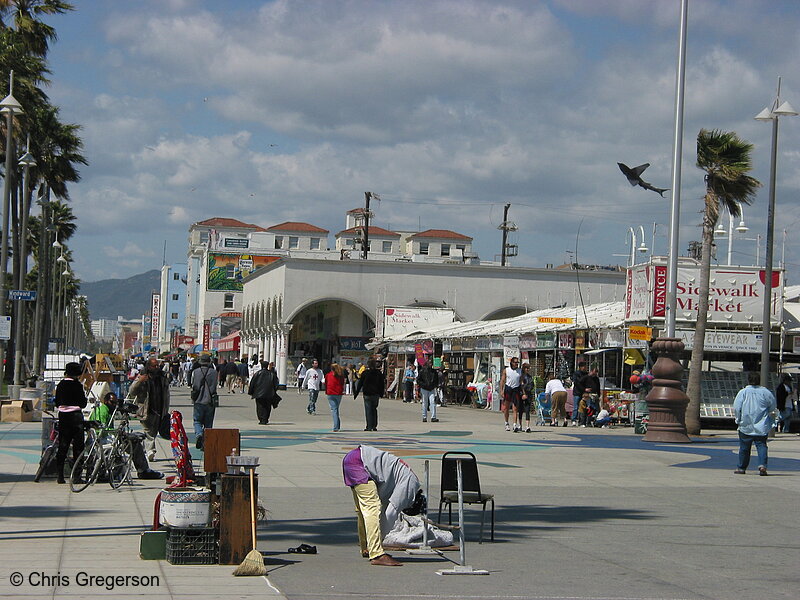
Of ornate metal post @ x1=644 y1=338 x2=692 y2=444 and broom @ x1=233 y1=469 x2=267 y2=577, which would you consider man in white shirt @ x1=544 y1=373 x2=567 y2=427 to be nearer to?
ornate metal post @ x1=644 y1=338 x2=692 y2=444

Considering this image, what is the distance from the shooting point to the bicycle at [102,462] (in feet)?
44.9

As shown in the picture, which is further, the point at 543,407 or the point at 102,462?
the point at 543,407

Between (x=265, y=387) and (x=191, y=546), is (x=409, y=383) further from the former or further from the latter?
(x=191, y=546)

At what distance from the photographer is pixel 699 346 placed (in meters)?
26.6

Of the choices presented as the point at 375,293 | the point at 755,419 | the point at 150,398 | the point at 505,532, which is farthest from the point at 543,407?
the point at 375,293

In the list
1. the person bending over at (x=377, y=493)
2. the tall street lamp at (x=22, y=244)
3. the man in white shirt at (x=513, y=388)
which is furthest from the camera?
the tall street lamp at (x=22, y=244)

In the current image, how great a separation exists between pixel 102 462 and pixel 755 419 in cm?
992

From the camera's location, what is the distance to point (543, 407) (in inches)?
1192

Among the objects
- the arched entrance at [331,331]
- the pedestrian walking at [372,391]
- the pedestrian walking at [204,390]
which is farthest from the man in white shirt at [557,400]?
the arched entrance at [331,331]

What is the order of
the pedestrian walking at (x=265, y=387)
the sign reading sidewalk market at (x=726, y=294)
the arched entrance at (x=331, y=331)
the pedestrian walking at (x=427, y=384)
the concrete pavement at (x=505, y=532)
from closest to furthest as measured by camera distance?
the concrete pavement at (x=505, y=532) < the pedestrian walking at (x=265, y=387) < the pedestrian walking at (x=427, y=384) < the sign reading sidewalk market at (x=726, y=294) < the arched entrance at (x=331, y=331)

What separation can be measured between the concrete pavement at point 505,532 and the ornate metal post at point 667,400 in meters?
2.96

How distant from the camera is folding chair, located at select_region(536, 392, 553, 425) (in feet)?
98.8

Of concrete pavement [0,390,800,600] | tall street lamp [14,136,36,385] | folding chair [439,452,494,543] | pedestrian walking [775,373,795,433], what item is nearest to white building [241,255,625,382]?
tall street lamp [14,136,36,385]

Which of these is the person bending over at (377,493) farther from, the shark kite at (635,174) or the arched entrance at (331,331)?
the arched entrance at (331,331)
